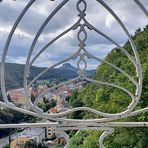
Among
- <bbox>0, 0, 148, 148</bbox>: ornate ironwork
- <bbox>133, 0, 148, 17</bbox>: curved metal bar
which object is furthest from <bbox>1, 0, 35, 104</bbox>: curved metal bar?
<bbox>133, 0, 148, 17</bbox>: curved metal bar

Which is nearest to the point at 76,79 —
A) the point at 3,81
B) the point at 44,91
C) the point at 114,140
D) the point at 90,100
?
the point at 44,91

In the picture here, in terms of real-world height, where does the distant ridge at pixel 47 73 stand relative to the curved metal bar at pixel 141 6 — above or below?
below

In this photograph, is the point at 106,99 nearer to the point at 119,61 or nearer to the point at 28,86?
the point at 119,61

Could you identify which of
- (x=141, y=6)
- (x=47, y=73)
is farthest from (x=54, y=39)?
(x=141, y=6)

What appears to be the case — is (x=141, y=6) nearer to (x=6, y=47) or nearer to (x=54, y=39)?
(x=54, y=39)

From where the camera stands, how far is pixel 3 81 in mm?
1559

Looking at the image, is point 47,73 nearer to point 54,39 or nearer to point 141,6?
point 54,39

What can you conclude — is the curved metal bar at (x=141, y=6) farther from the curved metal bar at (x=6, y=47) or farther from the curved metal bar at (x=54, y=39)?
the curved metal bar at (x=6, y=47)

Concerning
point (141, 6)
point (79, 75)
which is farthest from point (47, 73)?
point (141, 6)

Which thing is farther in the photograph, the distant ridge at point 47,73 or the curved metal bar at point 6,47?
the distant ridge at point 47,73

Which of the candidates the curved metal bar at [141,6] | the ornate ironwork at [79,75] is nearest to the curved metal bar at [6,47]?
the ornate ironwork at [79,75]

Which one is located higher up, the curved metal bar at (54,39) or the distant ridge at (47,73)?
the curved metal bar at (54,39)

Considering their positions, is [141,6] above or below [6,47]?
above

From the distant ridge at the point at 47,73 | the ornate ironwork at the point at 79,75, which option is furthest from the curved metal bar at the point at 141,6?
the distant ridge at the point at 47,73
